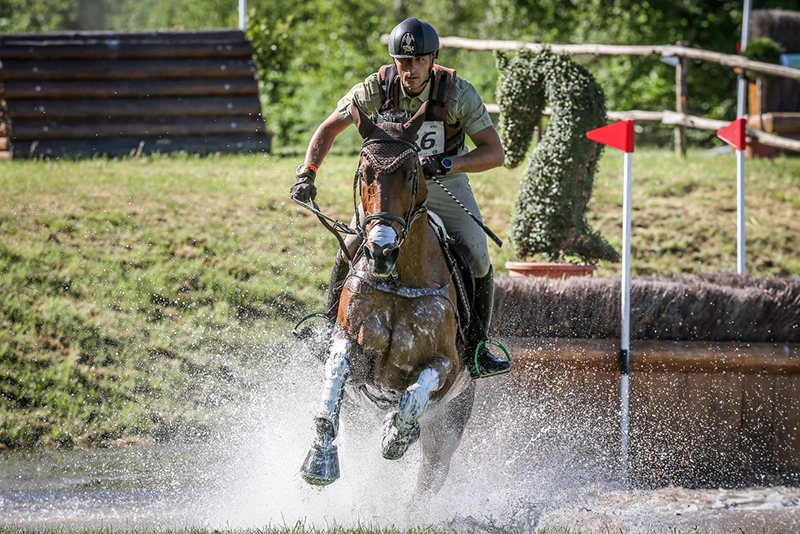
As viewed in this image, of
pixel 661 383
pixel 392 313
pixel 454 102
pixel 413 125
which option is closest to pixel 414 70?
pixel 454 102

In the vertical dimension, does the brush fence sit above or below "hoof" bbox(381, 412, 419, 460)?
below

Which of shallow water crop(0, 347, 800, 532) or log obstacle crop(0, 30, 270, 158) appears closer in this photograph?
shallow water crop(0, 347, 800, 532)

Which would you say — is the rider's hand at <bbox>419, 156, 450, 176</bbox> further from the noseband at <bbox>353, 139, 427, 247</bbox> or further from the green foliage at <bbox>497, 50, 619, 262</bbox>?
the green foliage at <bbox>497, 50, 619, 262</bbox>

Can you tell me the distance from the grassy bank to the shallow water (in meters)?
0.57

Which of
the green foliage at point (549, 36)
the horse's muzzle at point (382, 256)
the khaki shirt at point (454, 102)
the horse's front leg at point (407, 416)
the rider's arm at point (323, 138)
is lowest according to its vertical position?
the green foliage at point (549, 36)

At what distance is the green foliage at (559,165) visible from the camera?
346 inches

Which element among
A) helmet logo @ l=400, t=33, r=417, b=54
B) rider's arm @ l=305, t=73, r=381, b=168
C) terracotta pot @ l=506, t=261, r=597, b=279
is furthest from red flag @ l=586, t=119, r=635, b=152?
helmet logo @ l=400, t=33, r=417, b=54

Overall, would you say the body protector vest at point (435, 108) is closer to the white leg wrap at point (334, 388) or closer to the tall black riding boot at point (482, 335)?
the tall black riding boot at point (482, 335)

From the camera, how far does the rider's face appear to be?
4820 mm

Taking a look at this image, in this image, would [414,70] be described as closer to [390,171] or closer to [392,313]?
[390,171]

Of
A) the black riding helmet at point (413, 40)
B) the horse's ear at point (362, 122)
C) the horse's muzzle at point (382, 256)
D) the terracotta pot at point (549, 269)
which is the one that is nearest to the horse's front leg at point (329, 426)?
the horse's muzzle at point (382, 256)

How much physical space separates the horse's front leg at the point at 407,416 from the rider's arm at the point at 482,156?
3.39ft

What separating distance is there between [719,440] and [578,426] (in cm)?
105

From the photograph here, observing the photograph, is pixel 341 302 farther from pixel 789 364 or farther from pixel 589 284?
pixel 789 364
